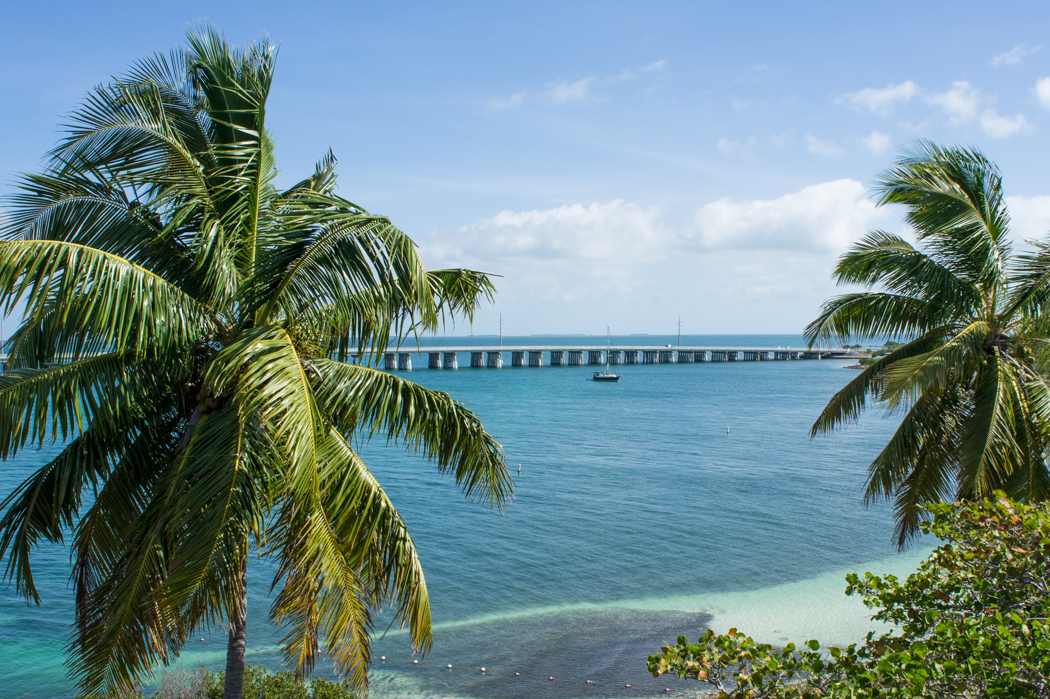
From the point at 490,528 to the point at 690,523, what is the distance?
305 inches

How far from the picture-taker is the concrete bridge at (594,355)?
128 metres

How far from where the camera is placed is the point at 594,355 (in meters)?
160

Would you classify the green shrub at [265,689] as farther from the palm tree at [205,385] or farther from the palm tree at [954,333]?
the palm tree at [954,333]

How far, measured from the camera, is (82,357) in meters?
7.29

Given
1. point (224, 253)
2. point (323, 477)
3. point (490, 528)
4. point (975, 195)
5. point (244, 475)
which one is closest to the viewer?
point (244, 475)

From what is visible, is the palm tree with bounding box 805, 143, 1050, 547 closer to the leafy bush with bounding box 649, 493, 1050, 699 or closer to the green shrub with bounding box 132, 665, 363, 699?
the leafy bush with bounding box 649, 493, 1050, 699

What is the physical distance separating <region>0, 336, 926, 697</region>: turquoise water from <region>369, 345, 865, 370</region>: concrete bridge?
79247 millimetres

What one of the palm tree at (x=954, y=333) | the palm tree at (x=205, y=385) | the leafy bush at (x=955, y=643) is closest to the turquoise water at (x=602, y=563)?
the palm tree at (x=954, y=333)

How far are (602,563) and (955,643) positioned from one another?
1892 centimetres

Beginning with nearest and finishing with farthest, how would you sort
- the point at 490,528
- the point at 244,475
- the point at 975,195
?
the point at 244,475 < the point at 975,195 < the point at 490,528

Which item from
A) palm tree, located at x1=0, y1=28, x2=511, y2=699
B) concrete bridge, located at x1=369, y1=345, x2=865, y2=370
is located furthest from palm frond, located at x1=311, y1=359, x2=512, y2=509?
concrete bridge, located at x1=369, y1=345, x2=865, y2=370

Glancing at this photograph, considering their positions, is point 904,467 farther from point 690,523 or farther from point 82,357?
point 690,523

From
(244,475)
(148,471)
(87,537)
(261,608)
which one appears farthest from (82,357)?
(261,608)

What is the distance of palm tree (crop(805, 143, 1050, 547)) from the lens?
9977mm
